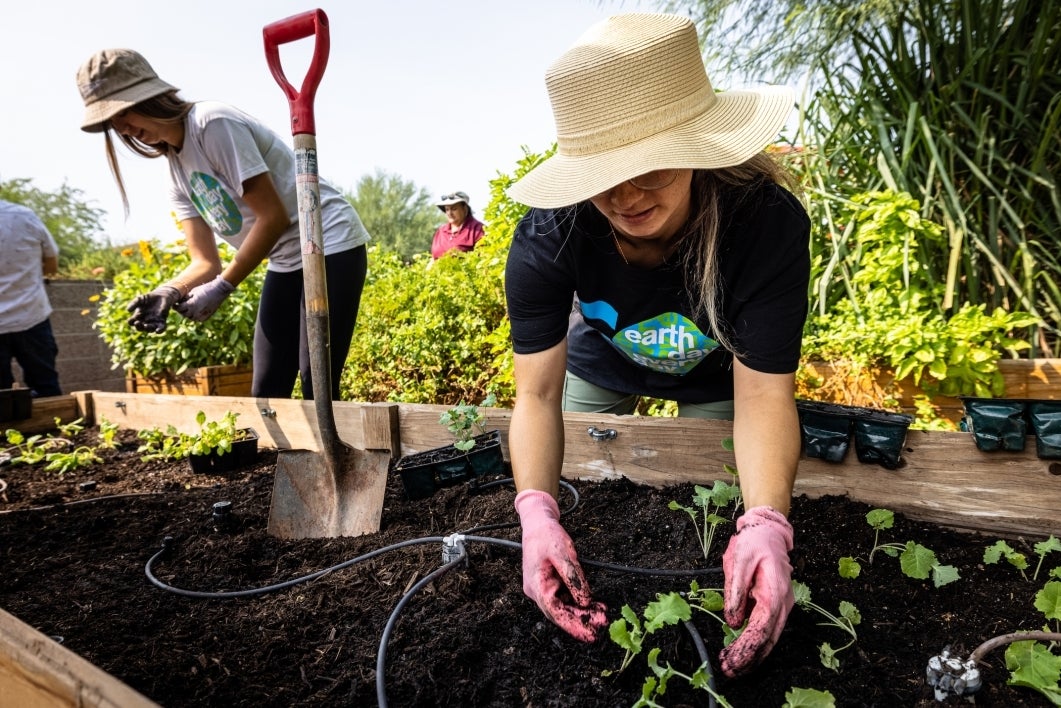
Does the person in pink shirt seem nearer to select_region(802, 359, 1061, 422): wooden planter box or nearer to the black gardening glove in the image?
the black gardening glove

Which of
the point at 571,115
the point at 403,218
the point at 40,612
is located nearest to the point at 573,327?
the point at 571,115

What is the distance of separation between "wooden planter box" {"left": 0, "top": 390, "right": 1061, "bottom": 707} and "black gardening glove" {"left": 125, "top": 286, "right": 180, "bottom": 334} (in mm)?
775

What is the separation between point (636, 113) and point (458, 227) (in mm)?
6648

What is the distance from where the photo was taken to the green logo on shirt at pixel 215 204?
2439 mm

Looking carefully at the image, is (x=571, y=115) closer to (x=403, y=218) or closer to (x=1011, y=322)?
(x=1011, y=322)

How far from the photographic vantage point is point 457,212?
7570 millimetres

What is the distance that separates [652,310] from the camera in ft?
5.49

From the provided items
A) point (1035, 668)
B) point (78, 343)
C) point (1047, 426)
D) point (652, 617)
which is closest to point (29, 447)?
point (652, 617)

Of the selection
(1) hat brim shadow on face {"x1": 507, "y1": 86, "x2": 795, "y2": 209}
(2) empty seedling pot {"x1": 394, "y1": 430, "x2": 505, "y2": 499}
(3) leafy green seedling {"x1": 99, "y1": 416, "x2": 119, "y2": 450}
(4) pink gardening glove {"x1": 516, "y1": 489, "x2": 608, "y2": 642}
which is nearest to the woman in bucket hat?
(2) empty seedling pot {"x1": 394, "y1": 430, "x2": 505, "y2": 499}

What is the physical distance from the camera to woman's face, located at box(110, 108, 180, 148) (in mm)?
2268

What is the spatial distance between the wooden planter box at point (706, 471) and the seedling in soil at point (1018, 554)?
17 centimetres

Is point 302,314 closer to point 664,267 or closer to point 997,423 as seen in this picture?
point 664,267

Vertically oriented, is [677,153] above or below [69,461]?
above

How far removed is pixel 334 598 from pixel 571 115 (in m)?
1.21
